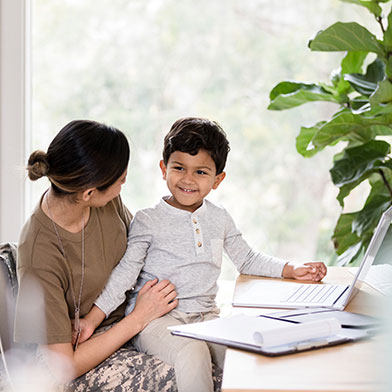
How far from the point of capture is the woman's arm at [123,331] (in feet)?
4.64

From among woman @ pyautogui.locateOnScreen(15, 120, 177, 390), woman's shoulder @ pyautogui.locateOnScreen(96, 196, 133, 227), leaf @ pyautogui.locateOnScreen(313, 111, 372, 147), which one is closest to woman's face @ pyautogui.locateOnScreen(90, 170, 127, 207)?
woman @ pyautogui.locateOnScreen(15, 120, 177, 390)

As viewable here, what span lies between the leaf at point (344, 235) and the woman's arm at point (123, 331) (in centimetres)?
97

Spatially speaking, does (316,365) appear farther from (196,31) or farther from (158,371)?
(196,31)

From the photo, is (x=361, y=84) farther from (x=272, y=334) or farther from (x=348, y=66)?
(x=272, y=334)

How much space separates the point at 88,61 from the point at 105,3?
0.31m

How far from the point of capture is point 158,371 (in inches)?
57.6

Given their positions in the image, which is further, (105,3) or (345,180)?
(105,3)

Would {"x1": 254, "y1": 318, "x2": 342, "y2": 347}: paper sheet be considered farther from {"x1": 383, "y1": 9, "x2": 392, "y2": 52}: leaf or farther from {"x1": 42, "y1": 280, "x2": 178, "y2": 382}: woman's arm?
{"x1": 383, "y1": 9, "x2": 392, "y2": 52}: leaf

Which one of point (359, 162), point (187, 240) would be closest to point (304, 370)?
point (187, 240)

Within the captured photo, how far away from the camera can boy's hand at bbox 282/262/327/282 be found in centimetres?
169

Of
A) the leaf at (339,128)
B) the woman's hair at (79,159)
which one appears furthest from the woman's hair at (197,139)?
the leaf at (339,128)

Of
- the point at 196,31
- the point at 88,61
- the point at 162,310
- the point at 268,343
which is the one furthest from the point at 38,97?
the point at 268,343

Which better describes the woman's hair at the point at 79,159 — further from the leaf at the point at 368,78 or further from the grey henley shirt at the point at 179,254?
the leaf at the point at 368,78

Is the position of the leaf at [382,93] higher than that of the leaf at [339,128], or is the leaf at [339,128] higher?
the leaf at [382,93]
